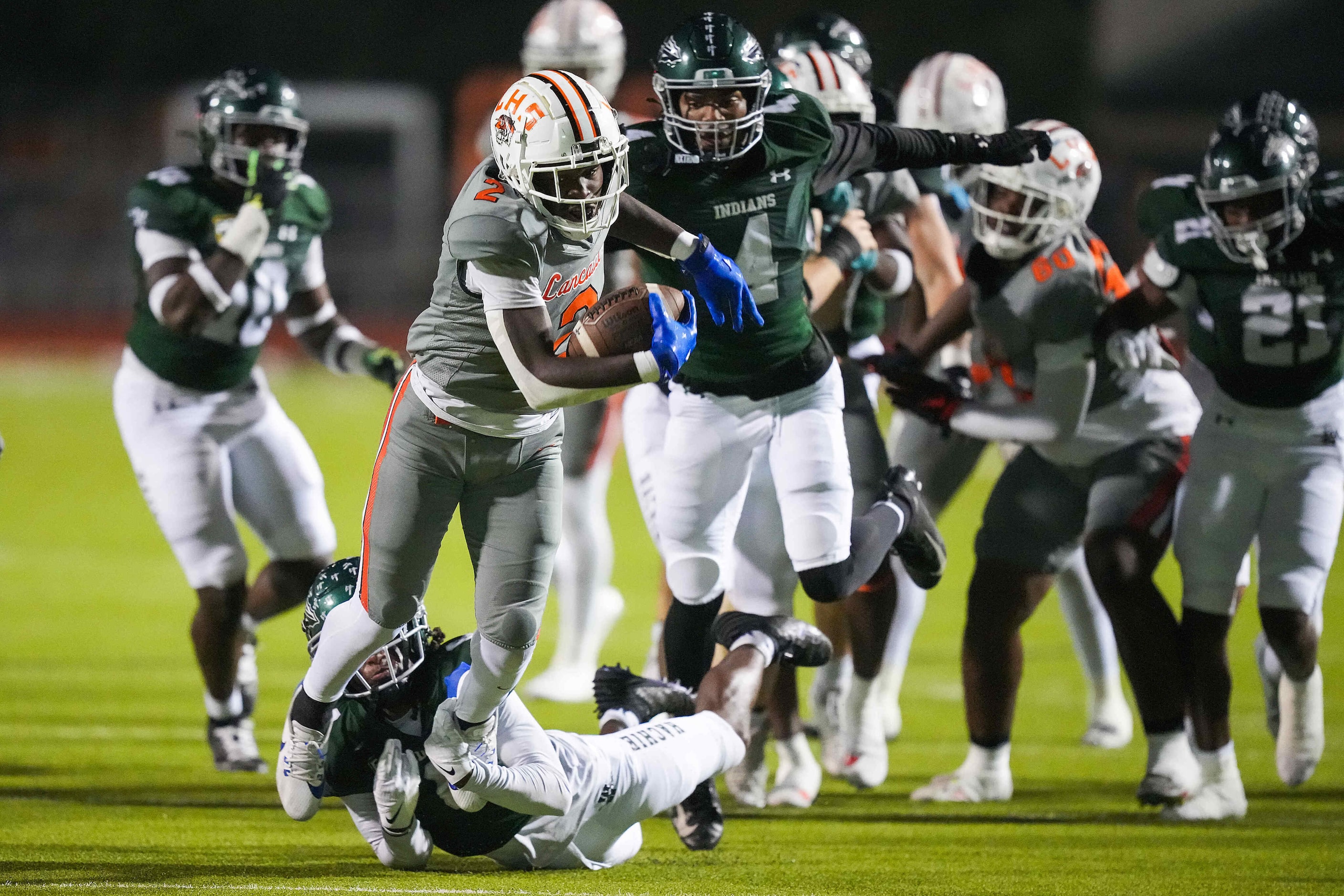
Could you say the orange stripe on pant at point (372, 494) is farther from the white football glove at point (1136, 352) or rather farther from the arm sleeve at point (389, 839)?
the white football glove at point (1136, 352)

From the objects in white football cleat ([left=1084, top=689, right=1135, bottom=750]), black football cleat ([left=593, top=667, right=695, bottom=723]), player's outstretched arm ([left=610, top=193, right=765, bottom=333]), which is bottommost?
white football cleat ([left=1084, top=689, right=1135, bottom=750])

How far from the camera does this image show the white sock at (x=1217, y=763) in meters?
4.58

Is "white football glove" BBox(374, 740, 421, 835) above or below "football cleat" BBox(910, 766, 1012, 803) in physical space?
above

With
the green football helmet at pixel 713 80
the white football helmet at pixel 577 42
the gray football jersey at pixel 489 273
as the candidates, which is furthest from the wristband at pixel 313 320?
the gray football jersey at pixel 489 273

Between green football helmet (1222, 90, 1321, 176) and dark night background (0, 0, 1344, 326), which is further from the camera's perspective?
dark night background (0, 0, 1344, 326)

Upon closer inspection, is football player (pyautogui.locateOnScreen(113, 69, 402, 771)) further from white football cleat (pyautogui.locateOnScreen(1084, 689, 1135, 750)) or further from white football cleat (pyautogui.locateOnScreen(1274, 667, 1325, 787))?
white football cleat (pyautogui.locateOnScreen(1274, 667, 1325, 787))

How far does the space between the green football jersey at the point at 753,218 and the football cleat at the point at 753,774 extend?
997mm

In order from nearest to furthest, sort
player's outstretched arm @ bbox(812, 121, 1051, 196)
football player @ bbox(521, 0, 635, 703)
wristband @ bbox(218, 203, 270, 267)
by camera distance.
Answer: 1. player's outstretched arm @ bbox(812, 121, 1051, 196)
2. wristband @ bbox(218, 203, 270, 267)
3. football player @ bbox(521, 0, 635, 703)

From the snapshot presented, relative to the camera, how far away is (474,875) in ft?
12.7

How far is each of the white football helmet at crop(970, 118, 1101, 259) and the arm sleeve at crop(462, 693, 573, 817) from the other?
6.20 ft

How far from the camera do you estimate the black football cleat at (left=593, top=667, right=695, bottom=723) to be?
13.5ft

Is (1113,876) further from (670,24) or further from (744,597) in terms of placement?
(670,24)

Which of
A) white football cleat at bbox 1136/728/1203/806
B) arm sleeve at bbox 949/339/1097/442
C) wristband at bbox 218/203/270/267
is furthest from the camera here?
wristband at bbox 218/203/270/267

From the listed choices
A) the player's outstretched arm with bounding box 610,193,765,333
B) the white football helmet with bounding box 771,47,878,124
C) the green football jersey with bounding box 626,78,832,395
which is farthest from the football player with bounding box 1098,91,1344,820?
the player's outstretched arm with bounding box 610,193,765,333
